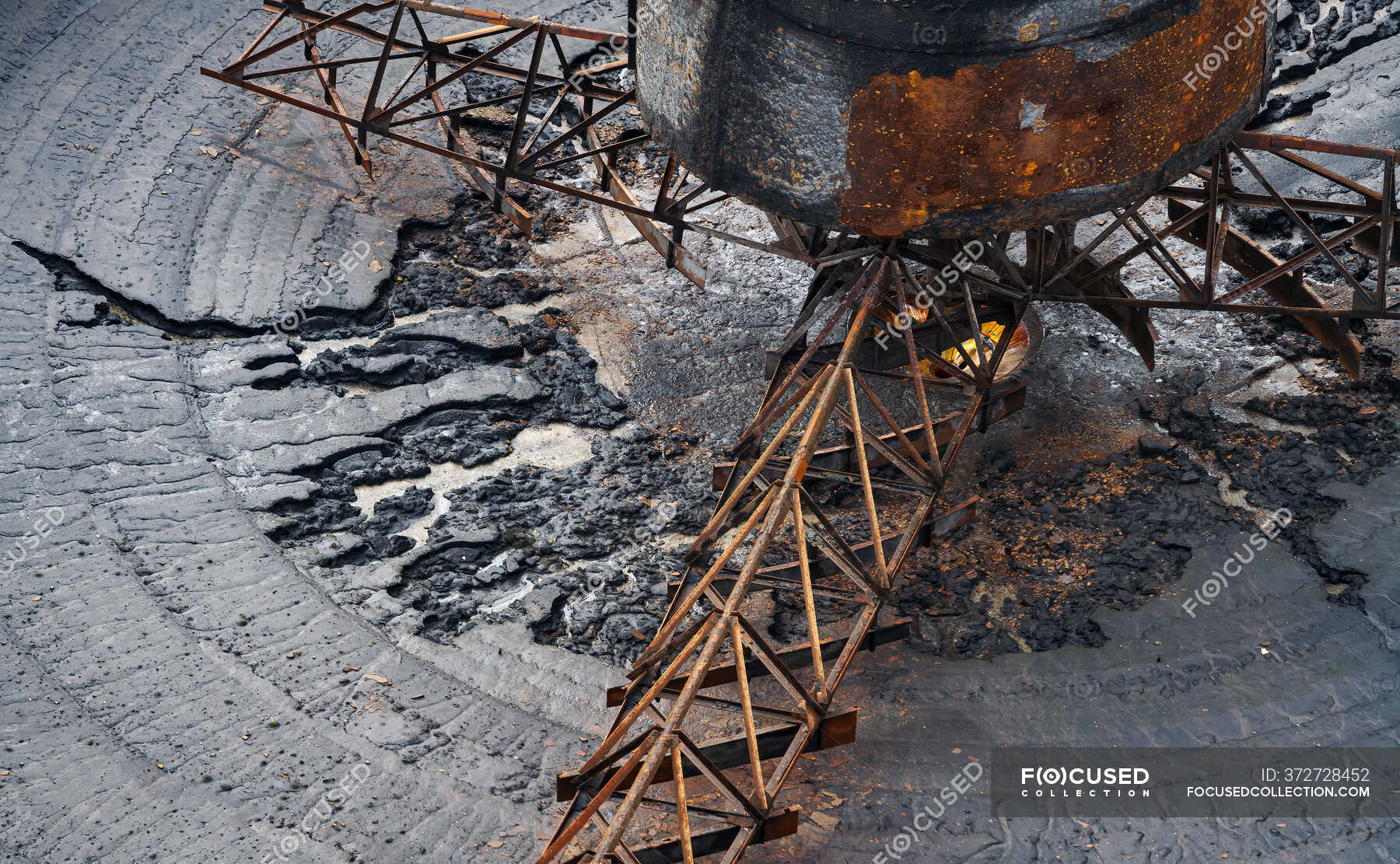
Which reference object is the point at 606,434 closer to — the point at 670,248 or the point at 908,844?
the point at 670,248

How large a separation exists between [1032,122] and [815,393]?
2.14 m

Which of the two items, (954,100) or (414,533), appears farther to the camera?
(414,533)

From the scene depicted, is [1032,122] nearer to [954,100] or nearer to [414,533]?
[954,100]

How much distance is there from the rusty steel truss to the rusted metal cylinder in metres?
0.80

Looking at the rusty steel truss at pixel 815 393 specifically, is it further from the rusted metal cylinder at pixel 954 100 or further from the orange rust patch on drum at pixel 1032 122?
the orange rust patch on drum at pixel 1032 122

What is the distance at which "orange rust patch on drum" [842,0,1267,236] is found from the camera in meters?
7.05

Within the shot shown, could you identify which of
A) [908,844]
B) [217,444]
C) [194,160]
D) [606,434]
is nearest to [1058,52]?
[908,844]

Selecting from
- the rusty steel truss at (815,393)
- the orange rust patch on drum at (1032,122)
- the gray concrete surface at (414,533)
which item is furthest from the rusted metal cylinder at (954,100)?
the gray concrete surface at (414,533)

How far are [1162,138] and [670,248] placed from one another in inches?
203

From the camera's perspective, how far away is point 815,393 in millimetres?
8062

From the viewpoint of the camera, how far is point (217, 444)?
→ 35.8ft

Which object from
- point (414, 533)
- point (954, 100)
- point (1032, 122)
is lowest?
point (414, 533)

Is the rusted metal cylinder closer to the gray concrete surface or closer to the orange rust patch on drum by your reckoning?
the orange rust patch on drum

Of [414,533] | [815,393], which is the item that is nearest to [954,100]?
[815,393]
